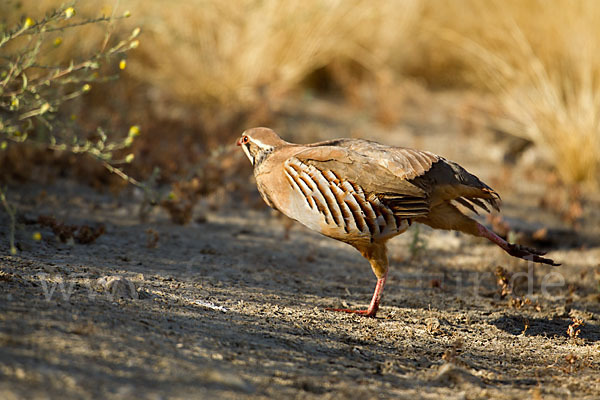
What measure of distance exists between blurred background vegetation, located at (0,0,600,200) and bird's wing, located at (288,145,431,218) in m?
2.19

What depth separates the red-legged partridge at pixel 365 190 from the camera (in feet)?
13.6

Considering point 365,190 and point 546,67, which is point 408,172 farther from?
point 546,67

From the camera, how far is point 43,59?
671 centimetres

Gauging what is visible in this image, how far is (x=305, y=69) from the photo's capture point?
9750 mm

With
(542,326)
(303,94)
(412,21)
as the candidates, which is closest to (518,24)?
(412,21)

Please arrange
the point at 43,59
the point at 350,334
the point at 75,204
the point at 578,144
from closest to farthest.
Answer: the point at 350,334, the point at 75,204, the point at 43,59, the point at 578,144

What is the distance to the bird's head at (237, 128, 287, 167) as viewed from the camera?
15.1 feet

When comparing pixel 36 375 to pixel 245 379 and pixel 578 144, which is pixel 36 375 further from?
pixel 578 144

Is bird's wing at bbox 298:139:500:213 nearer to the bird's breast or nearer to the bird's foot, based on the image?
the bird's breast

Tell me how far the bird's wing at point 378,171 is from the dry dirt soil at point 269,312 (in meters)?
0.79

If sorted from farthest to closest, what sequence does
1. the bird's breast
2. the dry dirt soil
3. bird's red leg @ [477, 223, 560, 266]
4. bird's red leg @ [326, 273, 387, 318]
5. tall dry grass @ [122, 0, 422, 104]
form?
1. tall dry grass @ [122, 0, 422, 104]
2. bird's red leg @ [477, 223, 560, 266]
3. bird's red leg @ [326, 273, 387, 318]
4. the bird's breast
5. the dry dirt soil

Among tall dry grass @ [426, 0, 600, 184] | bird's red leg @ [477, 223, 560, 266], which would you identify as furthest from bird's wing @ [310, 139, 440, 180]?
tall dry grass @ [426, 0, 600, 184]

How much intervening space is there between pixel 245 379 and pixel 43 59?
16.0ft

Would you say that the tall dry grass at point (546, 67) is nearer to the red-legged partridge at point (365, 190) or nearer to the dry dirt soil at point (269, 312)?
the dry dirt soil at point (269, 312)
